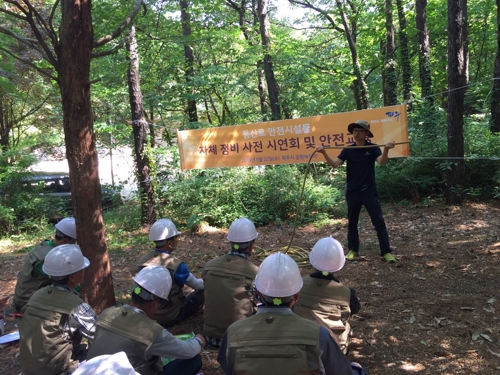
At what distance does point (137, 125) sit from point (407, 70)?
784 centimetres

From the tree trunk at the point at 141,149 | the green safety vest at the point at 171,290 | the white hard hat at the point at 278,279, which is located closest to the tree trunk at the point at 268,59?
the tree trunk at the point at 141,149

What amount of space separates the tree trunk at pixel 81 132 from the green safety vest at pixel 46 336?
4.28 feet

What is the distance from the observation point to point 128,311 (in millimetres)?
2314

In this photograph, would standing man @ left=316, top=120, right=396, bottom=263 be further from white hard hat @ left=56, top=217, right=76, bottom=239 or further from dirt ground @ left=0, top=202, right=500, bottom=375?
white hard hat @ left=56, top=217, right=76, bottom=239

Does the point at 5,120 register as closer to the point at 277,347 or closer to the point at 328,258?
the point at 328,258

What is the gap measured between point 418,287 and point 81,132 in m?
4.14

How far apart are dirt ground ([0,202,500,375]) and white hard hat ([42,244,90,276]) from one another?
1.43m

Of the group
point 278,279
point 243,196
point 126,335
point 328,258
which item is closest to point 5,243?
point 243,196

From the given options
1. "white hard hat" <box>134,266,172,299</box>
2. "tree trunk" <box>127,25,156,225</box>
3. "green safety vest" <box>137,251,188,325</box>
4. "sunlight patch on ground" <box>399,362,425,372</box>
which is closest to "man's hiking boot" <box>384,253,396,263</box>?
"sunlight patch on ground" <box>399,362,425,372</box>

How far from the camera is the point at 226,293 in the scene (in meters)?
3.33

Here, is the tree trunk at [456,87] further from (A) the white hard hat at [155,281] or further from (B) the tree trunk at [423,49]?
(A) the white hard hat at [155,281]

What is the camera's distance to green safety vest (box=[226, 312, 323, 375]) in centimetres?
185

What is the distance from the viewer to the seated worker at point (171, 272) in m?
3.78

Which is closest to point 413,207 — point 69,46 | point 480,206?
point 480,206
